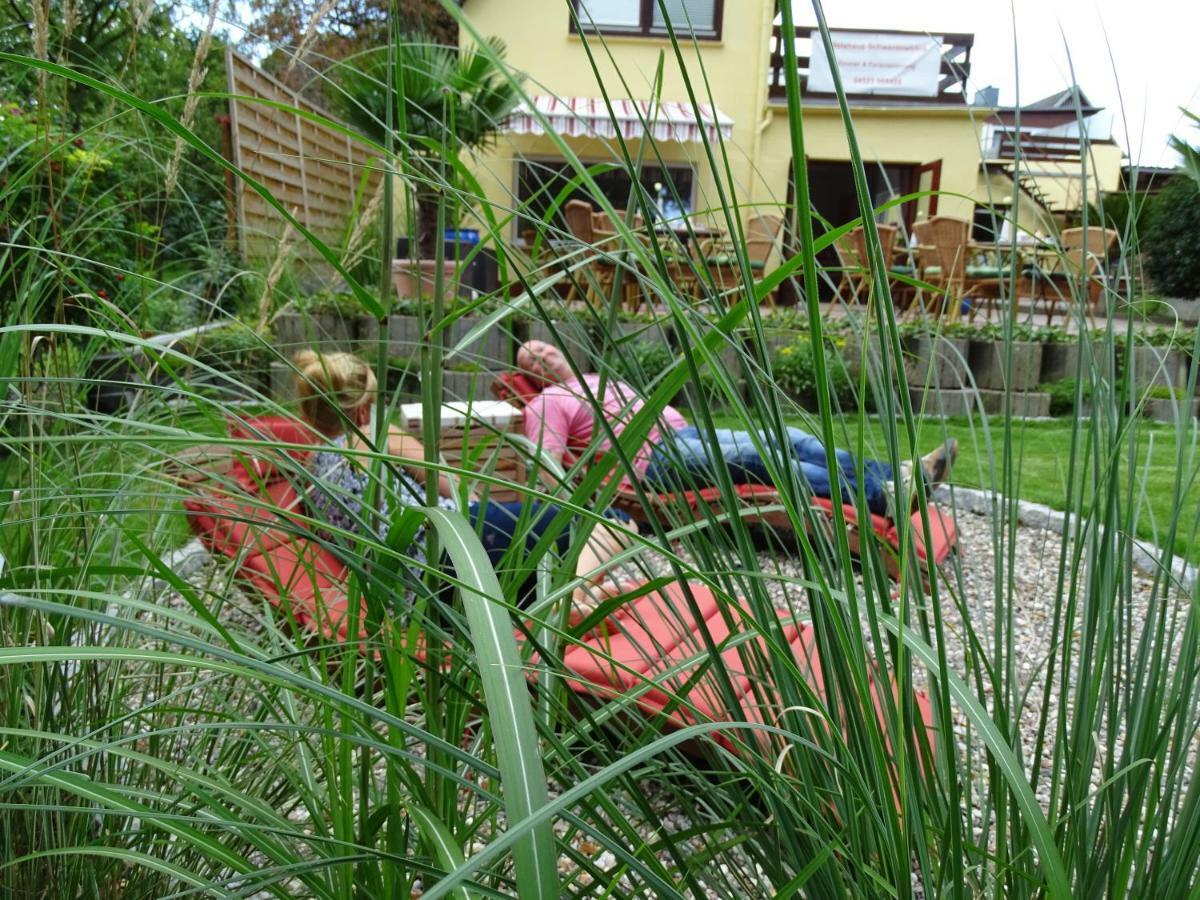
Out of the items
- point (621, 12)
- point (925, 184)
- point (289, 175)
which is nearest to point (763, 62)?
point (621, 12)

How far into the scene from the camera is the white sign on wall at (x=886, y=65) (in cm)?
1345

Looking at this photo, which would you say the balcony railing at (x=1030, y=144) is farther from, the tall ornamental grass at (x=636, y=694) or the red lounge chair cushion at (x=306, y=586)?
the red lounge chair cushion at (x=306, y=586)

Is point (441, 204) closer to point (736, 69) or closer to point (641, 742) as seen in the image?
point (641, 742)

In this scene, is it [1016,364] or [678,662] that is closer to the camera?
[678,662]

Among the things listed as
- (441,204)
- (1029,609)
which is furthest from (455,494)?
(1029,609)

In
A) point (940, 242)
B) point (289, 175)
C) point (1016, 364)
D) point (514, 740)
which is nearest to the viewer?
point (514, 740)

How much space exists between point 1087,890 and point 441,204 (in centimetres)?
76

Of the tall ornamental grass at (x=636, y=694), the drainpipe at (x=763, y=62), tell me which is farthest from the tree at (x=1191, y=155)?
the drainpipe at (x=763, y=62)

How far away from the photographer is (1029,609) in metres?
3.38

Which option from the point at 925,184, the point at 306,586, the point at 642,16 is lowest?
the point at 306,586

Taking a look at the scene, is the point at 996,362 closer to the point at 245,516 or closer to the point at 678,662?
the point at 678,662

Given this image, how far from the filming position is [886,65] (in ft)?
44.6

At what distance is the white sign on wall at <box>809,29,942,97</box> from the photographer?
13453mm

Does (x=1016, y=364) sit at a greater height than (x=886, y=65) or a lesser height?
lesser
